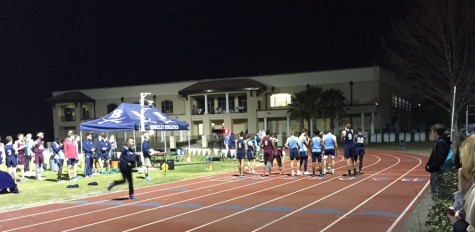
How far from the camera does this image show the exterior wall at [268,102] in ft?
173

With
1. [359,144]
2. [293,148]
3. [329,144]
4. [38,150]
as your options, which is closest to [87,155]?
[38,150]

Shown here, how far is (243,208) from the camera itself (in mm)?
10461

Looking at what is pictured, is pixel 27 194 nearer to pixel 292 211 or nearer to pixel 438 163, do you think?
pixel 292 211

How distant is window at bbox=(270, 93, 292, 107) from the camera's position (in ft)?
189

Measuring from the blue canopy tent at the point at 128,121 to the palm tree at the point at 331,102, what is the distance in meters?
28.7

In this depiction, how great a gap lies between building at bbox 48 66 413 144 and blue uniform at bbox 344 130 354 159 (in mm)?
35771

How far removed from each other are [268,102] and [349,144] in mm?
43137

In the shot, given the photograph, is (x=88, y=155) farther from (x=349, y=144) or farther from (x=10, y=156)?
(x=349, y=144)

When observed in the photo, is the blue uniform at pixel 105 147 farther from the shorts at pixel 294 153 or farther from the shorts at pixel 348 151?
the shorts at pixel 348 151

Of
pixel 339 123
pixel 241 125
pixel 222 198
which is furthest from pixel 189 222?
pixel 241 125

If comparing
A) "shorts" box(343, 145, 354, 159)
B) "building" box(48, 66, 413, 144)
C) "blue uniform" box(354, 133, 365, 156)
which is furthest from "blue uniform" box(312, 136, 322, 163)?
"building" box(48, 66, 413, 144)

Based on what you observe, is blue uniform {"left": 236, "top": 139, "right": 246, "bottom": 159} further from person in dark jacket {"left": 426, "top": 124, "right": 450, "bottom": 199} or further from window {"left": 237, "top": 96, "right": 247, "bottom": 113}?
window {"left": 237, "top": 96, "right": 247, "bottom": 113}

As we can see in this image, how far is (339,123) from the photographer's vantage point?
175 ft

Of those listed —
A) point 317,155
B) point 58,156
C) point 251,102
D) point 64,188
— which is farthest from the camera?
point 251,102
